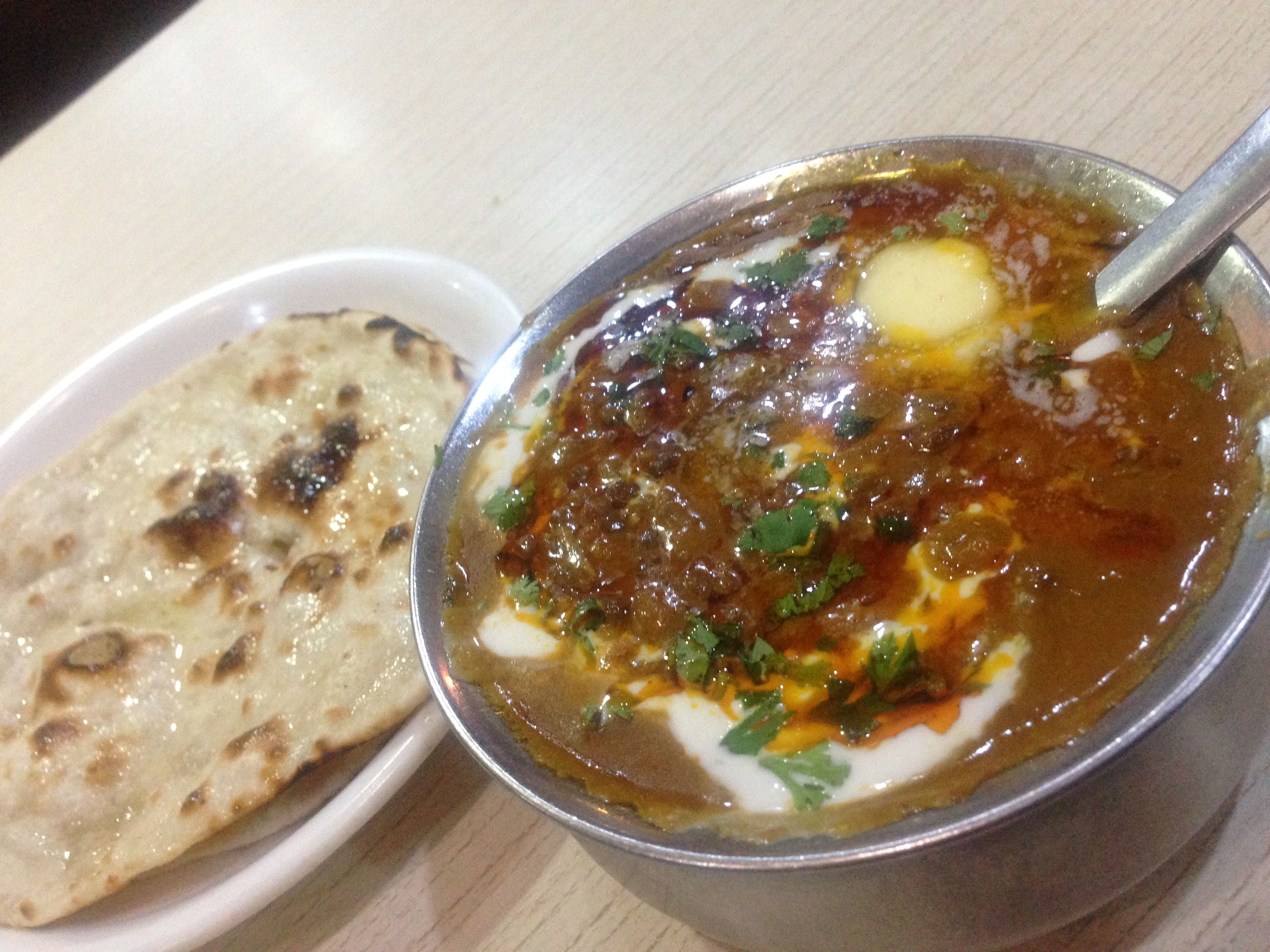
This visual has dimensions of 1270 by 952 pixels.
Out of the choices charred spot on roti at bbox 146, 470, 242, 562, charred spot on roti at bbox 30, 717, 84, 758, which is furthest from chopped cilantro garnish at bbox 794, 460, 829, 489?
charred spot on roti at bbox 30, 717, 84, 758

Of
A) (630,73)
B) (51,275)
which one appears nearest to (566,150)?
(630,73)

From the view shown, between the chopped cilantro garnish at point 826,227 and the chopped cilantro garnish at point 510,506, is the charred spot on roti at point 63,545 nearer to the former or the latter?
the chopped cilantro garnish at point 510,506

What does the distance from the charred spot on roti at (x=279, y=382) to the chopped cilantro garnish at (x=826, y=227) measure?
1223mm

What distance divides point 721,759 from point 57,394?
208 cm

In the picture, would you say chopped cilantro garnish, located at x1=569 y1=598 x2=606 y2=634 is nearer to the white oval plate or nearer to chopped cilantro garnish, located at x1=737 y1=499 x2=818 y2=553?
chopped cilantro garnish, located at x1=737 y1=499 x2=818 y2=553

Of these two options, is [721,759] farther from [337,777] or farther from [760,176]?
[760,176]

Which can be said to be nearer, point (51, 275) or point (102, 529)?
point (102, 529)

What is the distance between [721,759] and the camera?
1.11 metres

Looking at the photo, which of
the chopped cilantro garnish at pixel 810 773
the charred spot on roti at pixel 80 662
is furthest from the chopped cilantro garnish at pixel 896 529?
the charred spot on roti at pixel 80 662

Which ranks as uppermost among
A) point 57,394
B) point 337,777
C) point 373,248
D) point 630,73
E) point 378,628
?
point 630,73

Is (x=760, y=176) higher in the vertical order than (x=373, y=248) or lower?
higher

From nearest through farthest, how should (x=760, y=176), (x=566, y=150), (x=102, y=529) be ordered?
1. (x=760, y=176)
2. (x=102, y=529)
3. (x=566, y=150)

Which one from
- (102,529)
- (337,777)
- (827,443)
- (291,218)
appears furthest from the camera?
(291,218)

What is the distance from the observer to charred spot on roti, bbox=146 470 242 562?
77.3 inches
